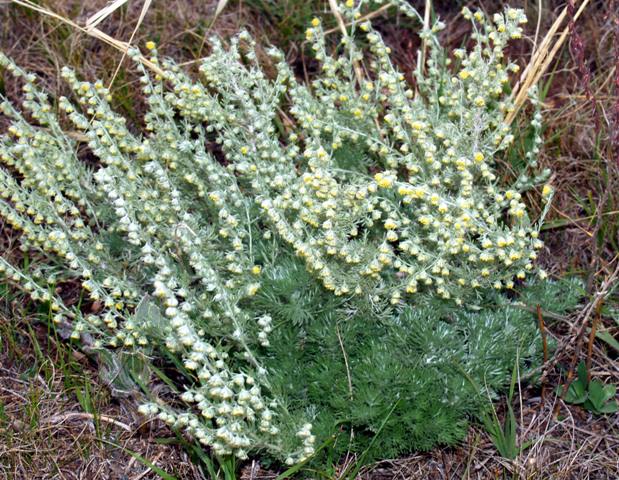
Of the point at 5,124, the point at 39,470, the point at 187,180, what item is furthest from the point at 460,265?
the point at 5,124

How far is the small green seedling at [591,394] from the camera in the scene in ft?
10.1

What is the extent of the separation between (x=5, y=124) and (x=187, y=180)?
125cm

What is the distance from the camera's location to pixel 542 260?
3.52m

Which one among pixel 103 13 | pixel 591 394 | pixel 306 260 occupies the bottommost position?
pixel 591 394

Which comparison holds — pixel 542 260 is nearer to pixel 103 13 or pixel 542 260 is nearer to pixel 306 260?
pixel 306 260

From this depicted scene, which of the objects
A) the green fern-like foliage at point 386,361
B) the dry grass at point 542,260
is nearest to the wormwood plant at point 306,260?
the green fern-like foliage at point 386,361

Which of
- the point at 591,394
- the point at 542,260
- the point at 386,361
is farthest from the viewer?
the point at 542,260

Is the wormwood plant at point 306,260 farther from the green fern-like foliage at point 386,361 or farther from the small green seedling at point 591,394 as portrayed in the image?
the small green seedling at point 591,394

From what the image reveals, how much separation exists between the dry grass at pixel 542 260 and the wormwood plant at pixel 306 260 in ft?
0.61

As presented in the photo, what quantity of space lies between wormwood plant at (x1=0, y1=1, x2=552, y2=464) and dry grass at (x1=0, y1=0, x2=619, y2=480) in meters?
0.18

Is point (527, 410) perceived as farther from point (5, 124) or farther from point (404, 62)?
point (5, 124)

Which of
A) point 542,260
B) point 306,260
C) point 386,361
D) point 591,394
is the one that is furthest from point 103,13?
point 591,394

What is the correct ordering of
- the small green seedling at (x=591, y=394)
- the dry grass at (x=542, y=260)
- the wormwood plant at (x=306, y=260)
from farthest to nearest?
1. the small green seedling at (x=591, y=394)
2. the dry grass at (x=542, y=260)
3. the wormwood plant at (x=306, y=260)

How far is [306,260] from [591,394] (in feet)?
3.99
